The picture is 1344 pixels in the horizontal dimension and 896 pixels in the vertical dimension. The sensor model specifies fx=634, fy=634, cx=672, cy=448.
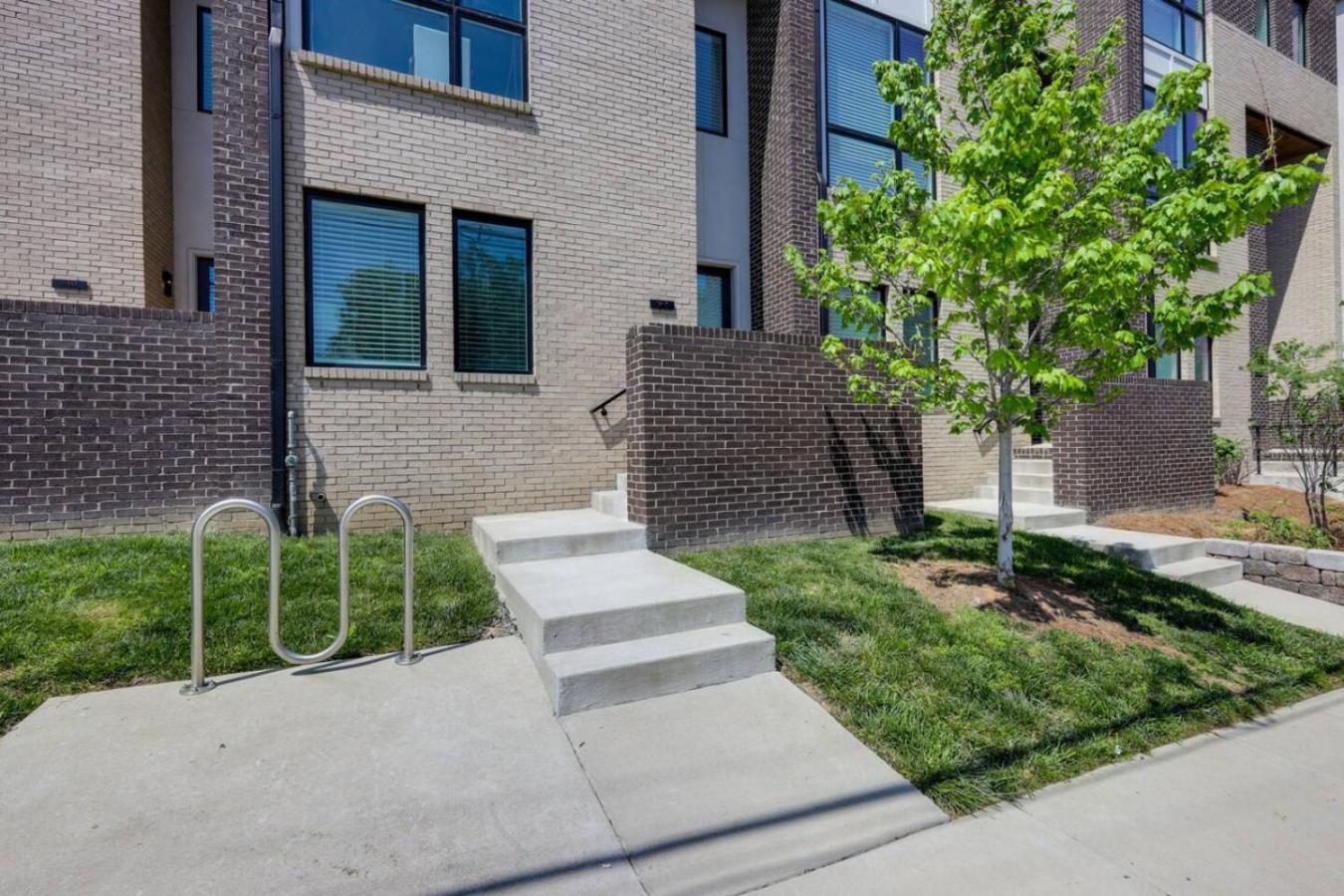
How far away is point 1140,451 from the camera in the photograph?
920cm

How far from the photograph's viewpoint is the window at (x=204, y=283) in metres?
7.32

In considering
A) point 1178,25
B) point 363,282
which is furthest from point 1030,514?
point 1178,25

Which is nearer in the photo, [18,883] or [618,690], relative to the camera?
[18,883]

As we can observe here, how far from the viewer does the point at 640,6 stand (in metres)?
7.80

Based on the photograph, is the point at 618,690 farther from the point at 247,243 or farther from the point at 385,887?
the point at 247,243

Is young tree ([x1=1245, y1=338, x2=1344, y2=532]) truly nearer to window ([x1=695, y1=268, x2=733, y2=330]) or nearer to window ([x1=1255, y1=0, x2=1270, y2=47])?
window ([x1=695, y1=268, x2=733, y2=330])

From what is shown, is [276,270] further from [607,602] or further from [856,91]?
[856,91]

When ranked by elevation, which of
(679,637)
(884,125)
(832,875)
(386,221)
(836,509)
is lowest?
(832,875)

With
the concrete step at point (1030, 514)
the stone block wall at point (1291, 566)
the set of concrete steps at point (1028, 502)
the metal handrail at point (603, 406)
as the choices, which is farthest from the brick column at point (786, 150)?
the stone block wall at point (1291, 566)

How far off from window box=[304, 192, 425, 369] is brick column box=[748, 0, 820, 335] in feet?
14.9

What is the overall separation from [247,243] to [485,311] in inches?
88.1

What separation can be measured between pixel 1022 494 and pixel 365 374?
8863 mm

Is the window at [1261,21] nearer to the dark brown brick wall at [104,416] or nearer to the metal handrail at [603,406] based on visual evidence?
the metal handrail at [603,406]

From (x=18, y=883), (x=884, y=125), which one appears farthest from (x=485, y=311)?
(x=884, y=125)
